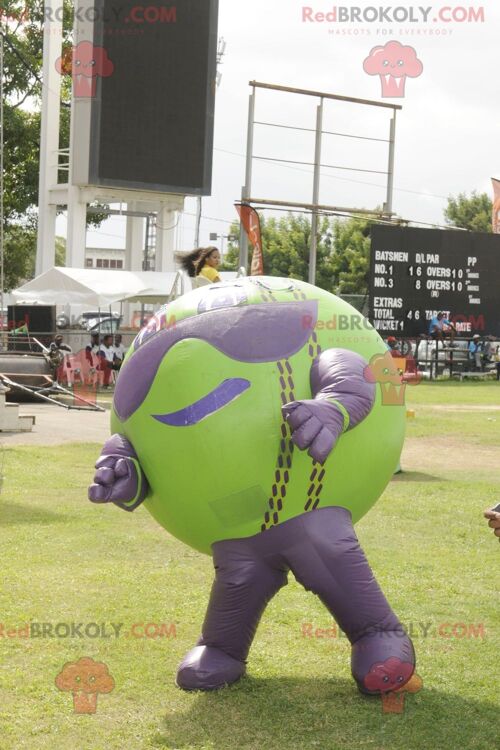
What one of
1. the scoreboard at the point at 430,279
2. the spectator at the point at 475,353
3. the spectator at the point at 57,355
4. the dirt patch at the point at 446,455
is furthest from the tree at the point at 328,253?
the dirt patch at the point at 446,455

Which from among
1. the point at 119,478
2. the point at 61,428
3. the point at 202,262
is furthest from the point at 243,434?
the point at 61,428

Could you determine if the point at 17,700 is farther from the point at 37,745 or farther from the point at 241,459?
the point at 241,459

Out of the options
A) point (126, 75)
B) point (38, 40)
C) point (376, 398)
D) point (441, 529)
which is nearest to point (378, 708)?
point (376, 398)

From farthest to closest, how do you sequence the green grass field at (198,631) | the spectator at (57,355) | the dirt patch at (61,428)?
the spectator at (57,355) < the dirt patch at (61,428) < the green grass field at (198,631)

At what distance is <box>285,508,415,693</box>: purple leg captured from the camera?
4.55 meters

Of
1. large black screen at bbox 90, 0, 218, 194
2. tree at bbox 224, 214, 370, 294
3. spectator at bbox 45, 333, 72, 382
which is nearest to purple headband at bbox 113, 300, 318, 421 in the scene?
spectator at bbox 45, 333, 72, 382

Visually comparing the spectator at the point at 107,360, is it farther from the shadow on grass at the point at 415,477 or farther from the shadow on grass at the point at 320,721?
the shadow on grass at the point at 320,721

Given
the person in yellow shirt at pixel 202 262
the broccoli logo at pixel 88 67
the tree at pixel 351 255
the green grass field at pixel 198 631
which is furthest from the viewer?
the tree at pixel 351 255

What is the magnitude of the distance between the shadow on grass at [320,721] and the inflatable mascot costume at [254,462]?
142 mm

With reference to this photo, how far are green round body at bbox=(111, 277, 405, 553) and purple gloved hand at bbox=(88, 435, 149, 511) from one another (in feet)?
0.17

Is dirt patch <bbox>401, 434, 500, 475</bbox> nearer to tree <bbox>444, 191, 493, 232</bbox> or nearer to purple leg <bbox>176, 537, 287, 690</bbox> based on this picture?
purple leg <bbox>176, 537, 287, 690</bbox>

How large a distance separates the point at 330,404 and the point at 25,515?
5.13 m

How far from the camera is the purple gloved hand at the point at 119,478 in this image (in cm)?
460

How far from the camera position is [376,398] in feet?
15.5
